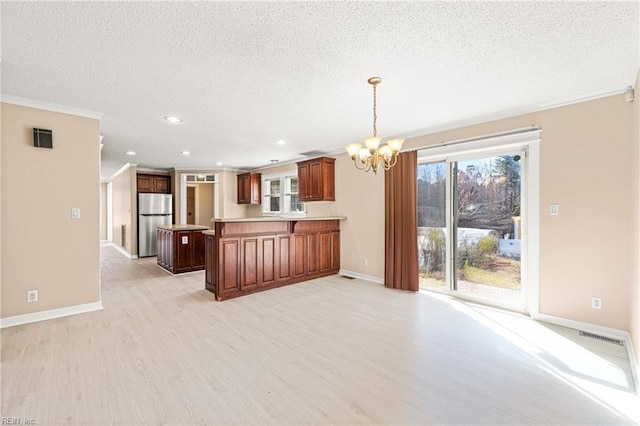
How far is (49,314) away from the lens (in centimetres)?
331

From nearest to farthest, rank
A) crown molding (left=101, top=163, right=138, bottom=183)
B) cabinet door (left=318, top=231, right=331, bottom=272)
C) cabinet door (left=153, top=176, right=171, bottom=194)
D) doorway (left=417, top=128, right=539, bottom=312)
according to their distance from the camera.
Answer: doorway (left=417, top=128, right=539, bottom=312) < cabinet door (left=318, top=231, right=331, bottom=272) < crown molding (left=101, top=163, right=138, bottom=183) < cabinet door (left=153, top=176, right=171, bottom=194)

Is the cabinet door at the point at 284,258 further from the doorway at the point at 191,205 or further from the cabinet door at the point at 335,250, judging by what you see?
the doorway at the point at 191,205

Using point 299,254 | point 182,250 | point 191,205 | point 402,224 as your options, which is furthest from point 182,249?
point 191,205

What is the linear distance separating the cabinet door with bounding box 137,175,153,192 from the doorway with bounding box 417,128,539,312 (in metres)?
7.37

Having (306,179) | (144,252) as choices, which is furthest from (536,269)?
(144,252)

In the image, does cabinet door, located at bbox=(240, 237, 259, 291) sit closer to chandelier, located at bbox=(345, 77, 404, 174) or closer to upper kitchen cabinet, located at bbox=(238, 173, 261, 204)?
chandelier, located at bbox=(345, 77, 404, 174)

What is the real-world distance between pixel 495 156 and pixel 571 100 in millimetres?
935

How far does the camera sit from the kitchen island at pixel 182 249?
18.6ft

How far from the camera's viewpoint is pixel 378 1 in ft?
5.48

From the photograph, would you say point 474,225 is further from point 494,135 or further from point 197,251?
point 197,251

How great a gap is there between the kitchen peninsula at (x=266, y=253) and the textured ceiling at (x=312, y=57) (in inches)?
66.6

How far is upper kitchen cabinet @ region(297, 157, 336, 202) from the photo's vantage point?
568 centimetres

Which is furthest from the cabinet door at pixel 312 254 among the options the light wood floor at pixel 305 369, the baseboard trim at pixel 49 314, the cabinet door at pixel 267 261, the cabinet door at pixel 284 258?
the baseboard trim at pixel 49 314

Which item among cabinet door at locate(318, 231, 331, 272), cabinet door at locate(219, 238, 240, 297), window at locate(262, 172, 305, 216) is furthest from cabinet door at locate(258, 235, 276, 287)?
window at locate(262, 172, 305, 216)
